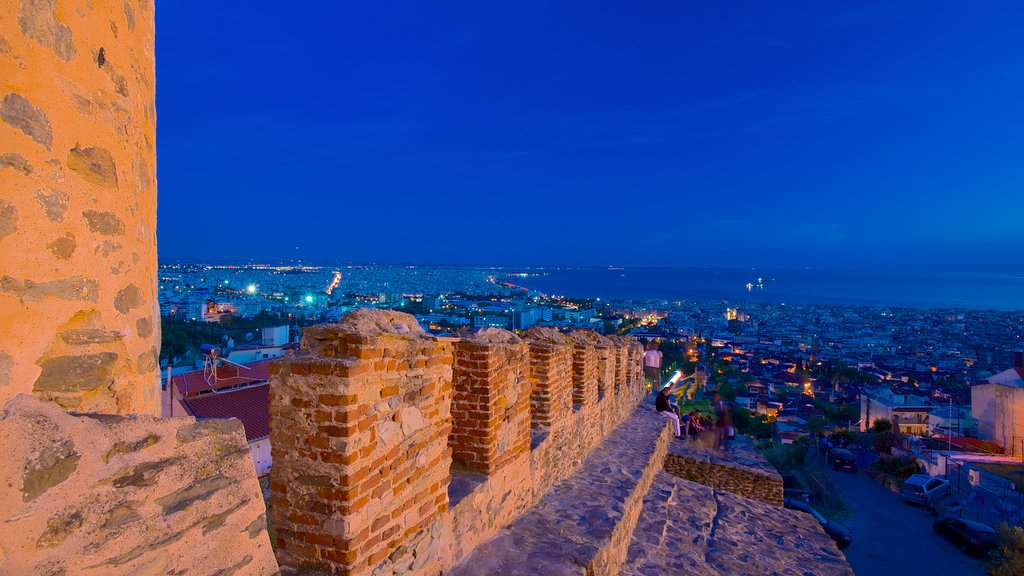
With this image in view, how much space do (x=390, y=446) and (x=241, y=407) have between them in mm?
11601

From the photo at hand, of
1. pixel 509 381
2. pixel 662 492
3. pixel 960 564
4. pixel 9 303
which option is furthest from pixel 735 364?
pixel 9 303

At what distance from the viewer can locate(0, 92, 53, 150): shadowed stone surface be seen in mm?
1581

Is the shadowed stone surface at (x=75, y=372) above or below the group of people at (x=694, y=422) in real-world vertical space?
above

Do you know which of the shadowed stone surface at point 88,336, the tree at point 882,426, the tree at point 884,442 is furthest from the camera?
the tree at point 882,426

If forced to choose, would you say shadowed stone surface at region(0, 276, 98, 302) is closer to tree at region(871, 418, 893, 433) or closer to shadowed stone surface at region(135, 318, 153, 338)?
shadowed stone surface at region(135, 318, 153, 338)

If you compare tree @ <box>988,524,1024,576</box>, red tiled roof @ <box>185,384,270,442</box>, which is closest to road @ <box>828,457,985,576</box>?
tree @ <box>988,524,1024,576</box>

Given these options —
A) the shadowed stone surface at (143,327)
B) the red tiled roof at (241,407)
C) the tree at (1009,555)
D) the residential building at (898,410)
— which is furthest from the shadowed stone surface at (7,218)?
the residential building at (898,410)

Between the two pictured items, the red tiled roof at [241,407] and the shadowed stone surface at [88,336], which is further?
the red tiled roof at [241,407]

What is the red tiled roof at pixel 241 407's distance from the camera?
37.2ft

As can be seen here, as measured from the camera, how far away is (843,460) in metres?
21.4

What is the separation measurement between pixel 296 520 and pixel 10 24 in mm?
2169

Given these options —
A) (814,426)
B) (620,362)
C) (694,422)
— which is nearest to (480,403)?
(620,362)

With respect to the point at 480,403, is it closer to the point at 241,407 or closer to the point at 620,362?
A: the point at 620,362

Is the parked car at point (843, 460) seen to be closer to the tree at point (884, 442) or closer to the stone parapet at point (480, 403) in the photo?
the tree at point (884, 442)
